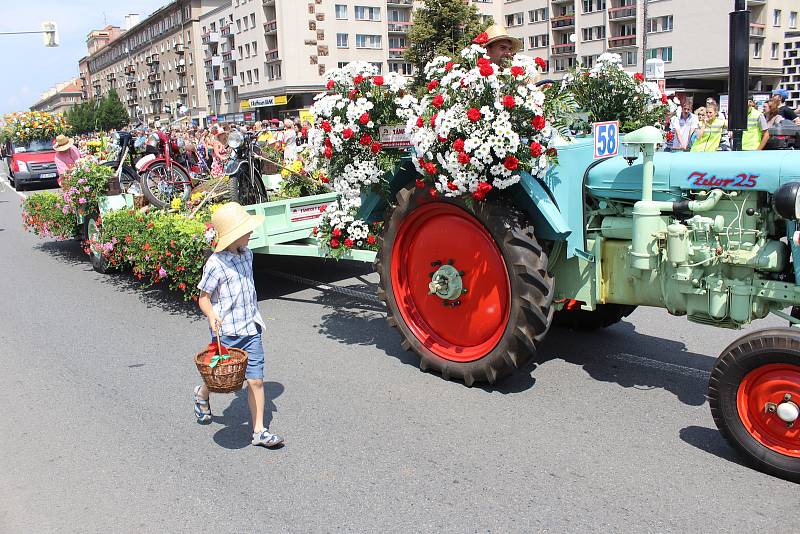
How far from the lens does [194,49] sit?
76000 millimetres

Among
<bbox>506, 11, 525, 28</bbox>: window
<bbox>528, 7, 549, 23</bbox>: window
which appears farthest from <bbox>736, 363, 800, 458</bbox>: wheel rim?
<bbox>506, 11, 525, 28</bbox>: window

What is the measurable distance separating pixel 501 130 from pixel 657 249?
1.15 meters

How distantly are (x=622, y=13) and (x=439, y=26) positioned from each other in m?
14.5

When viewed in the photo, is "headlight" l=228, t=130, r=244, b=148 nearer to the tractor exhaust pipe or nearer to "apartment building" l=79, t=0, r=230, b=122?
the tractor exhaust pipe

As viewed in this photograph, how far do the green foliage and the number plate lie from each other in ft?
26.2

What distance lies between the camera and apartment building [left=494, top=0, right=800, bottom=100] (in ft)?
147

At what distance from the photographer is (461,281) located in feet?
16.1

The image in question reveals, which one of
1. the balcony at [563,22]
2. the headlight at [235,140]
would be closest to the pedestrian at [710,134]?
the headlight at [235,140]

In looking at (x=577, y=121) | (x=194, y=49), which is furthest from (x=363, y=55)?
(x=577, y=121)

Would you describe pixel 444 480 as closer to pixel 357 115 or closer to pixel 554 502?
pixel 554 502

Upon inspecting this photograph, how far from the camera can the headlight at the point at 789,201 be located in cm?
339

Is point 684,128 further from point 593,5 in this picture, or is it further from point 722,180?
point 593,5

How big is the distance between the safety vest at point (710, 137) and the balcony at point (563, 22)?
48.1 meters

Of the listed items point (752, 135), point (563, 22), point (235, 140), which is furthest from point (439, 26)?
point (235, 140)
